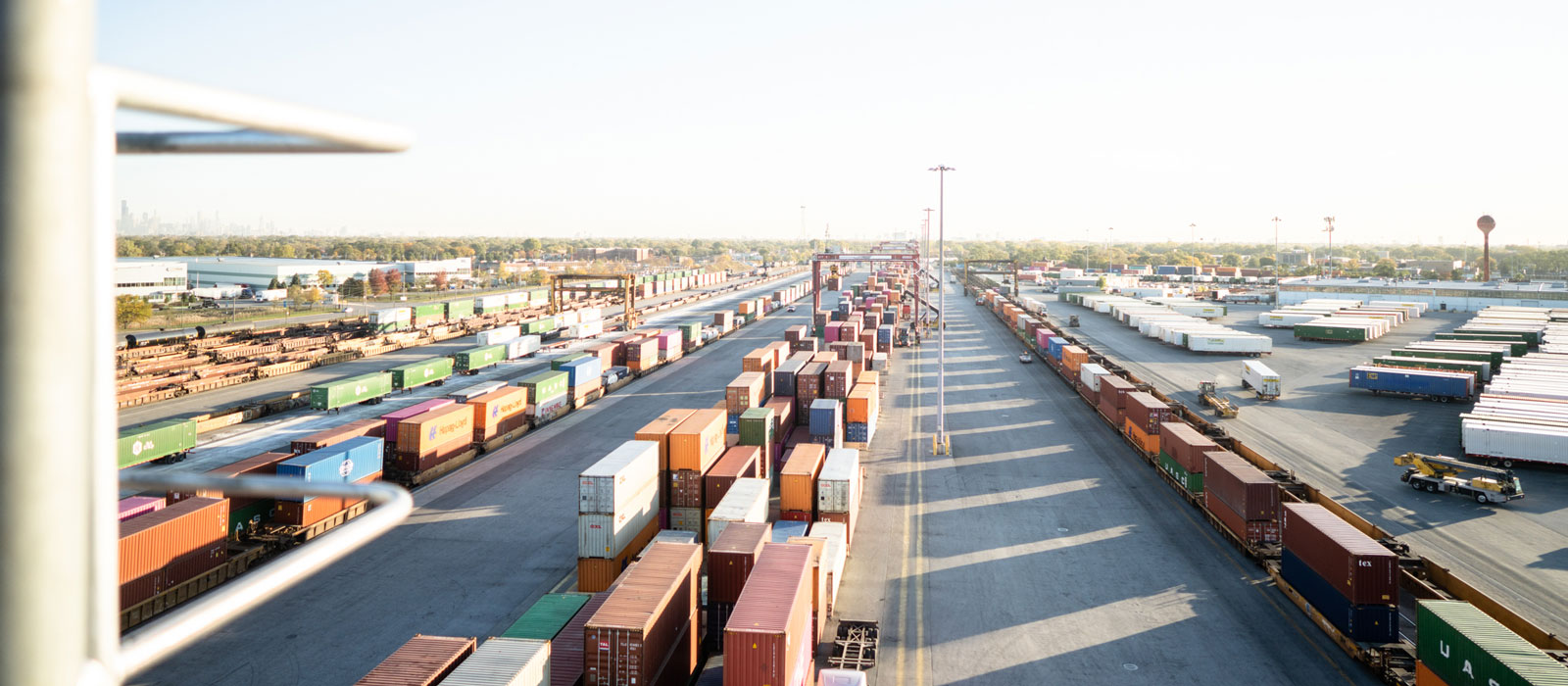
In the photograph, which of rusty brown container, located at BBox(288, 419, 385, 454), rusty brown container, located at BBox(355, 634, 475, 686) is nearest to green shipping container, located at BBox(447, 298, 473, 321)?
rusty brown container, located at BBox(288, 419, 385, 454)

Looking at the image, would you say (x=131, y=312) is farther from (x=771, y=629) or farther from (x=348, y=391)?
(x=771, y=629)

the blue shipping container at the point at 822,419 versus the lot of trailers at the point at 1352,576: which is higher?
the blue shipping container at the point at 822,419

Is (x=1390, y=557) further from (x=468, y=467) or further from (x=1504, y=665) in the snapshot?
(x=468, y=467)

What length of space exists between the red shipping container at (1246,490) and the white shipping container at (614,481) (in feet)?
67.7

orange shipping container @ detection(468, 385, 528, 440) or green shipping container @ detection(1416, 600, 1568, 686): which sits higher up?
orange shipping container @ detection(468, 385, 528, 440)

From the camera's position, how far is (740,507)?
1083 inches

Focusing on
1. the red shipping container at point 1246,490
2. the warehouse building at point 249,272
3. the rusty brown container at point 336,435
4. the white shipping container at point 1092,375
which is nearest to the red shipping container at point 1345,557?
the red shipping container at point 1246,490

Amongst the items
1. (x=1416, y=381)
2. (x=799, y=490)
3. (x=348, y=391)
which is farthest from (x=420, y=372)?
(x=1416, y=381)

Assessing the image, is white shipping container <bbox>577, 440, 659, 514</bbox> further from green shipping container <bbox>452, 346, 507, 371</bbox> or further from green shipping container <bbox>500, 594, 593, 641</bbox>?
green shipping container <bbox>452, 346, 507, 371</bbox>

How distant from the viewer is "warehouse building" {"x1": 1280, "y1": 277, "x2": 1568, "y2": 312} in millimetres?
123125

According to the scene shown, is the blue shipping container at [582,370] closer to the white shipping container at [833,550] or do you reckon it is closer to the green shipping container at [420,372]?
the green shipping container at [420,372]

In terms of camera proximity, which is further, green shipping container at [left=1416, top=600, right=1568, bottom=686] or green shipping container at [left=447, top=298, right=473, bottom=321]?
green shipping container at [left=447, top=298, right=473, bottom=321]

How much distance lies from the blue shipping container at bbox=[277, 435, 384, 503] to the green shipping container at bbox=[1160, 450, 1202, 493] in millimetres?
32717

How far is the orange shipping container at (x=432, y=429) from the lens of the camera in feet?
126
